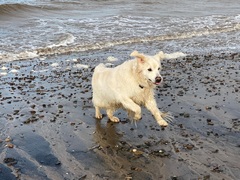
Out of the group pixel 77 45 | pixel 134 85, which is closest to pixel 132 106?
pixel 134 85

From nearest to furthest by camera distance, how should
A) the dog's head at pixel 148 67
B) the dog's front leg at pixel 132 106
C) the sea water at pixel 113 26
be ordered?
the dog's head at pixel 148 67 → the dog's front leg at pixel 132 106 → the sea water at pixel 113 26

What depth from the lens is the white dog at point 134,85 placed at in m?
6.32

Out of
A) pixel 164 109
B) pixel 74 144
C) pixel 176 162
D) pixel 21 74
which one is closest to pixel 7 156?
pixel 74 144

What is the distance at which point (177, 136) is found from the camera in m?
6.60

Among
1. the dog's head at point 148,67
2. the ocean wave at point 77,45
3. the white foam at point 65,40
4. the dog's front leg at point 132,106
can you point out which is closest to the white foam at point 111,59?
the ocean wave at point 77,45

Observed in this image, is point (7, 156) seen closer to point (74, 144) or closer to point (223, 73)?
point (74, 144)

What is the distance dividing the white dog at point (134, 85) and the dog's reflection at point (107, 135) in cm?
42

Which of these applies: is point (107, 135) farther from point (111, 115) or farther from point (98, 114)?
point (98, 114)

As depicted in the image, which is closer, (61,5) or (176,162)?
(176,162)

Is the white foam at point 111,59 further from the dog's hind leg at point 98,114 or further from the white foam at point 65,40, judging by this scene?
the dog's hind leg at point 98,114

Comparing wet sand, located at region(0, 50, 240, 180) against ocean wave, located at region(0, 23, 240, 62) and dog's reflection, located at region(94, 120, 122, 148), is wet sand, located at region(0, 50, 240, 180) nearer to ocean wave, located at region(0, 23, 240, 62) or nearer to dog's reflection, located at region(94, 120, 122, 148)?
dog's reflection, located at region(94, 120, 122, 148)

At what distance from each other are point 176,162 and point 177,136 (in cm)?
101

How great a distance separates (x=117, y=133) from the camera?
6953mm

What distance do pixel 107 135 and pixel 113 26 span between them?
14498mm
